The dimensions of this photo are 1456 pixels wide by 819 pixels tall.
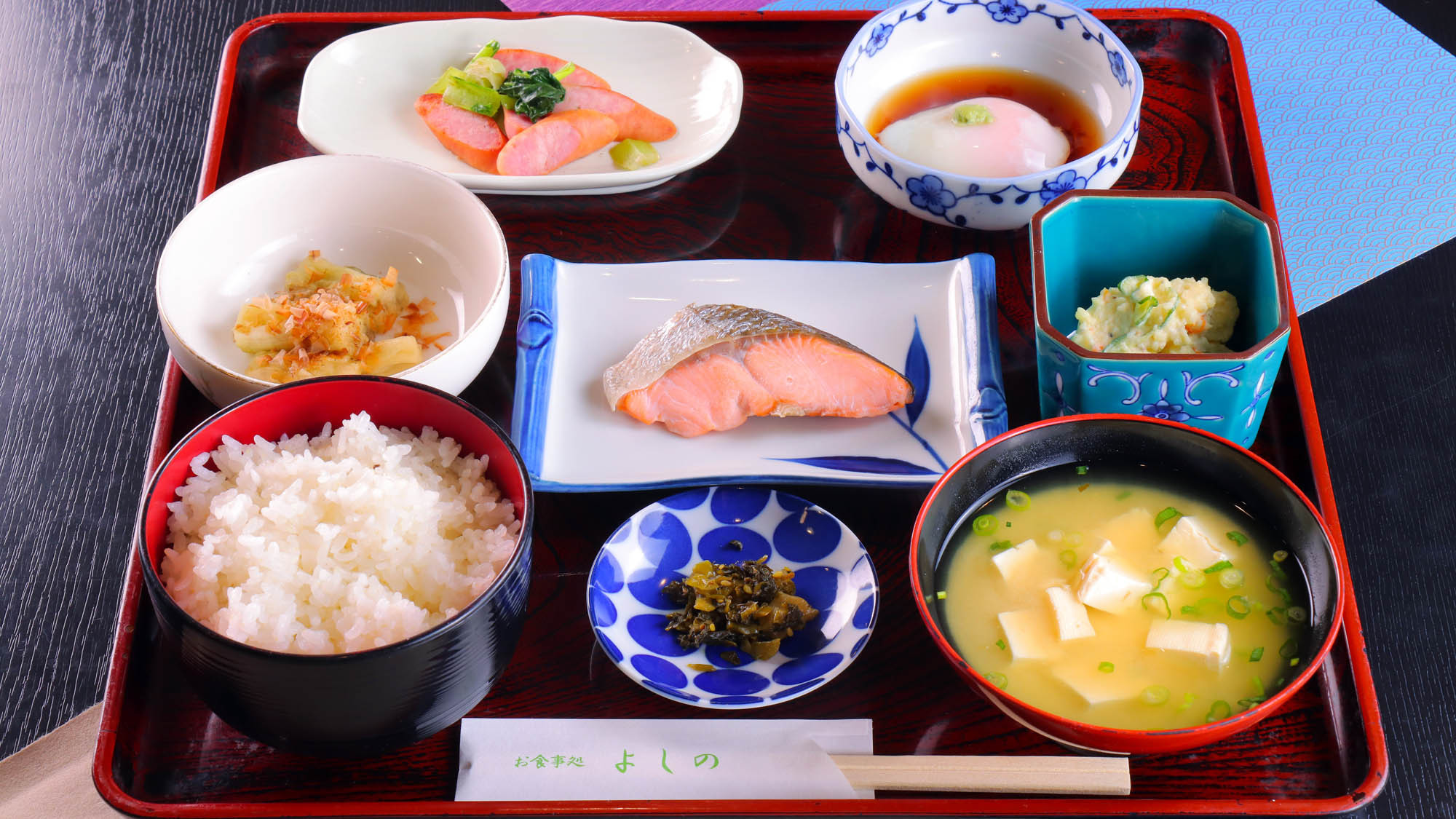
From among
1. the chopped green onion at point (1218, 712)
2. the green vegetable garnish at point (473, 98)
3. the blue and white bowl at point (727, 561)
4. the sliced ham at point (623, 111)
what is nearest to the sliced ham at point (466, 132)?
the green vegetable garnish at point (473, 98)

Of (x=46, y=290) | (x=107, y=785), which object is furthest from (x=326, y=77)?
(x=107, y=785)

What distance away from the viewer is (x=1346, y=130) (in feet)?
8.07

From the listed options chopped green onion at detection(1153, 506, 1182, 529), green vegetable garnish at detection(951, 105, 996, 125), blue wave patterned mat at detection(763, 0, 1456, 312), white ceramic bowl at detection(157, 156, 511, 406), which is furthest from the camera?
blue wave patterned mat at detection(763, 0, 1456, 312)

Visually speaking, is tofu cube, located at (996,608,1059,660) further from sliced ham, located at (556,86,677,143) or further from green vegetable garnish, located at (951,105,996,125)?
sliced ham, located at (556,86,677,143)

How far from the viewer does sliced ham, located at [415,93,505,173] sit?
81.4 inches

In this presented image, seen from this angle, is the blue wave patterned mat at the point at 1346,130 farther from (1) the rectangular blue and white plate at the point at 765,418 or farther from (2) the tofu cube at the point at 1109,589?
(2) the tofu cube at the point at 1109,589

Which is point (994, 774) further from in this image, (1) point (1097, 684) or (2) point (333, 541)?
(2) point (333, 541)

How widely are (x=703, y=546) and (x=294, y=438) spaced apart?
1.76 ft

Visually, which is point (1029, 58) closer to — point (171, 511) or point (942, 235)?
point (942, 235)

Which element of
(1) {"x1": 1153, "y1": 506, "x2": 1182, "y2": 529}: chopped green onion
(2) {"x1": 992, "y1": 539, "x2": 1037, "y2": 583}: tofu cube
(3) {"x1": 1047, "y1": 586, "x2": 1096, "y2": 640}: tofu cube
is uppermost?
(1) {"x1": 1153, "y1": 506, "x2": 1182, "y2": 529}: chopped green onion

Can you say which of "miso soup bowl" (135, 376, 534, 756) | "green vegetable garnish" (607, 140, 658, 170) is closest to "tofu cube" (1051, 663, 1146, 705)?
"miso soup bowl" (135, 376, 534, 756)

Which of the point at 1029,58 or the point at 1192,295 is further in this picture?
the point at 1029,58

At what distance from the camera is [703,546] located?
1589mm

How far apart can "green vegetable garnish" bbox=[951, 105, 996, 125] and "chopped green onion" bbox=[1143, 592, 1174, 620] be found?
910 mm
